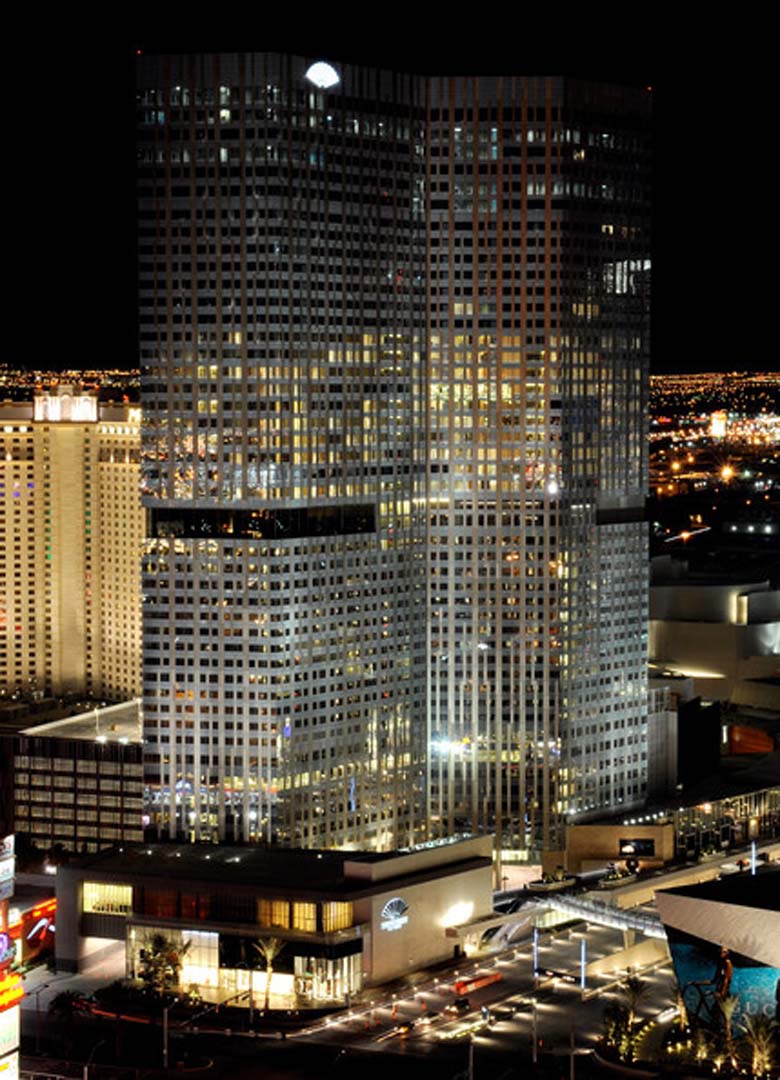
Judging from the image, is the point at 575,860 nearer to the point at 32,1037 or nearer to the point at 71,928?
the point at 71,928

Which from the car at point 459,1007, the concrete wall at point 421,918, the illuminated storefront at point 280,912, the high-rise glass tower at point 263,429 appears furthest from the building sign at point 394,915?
the high-rise glass tower at point 263,429

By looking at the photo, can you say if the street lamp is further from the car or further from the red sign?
the car

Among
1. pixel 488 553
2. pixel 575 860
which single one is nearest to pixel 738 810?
pixel 575 860

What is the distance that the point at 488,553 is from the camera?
616 feet

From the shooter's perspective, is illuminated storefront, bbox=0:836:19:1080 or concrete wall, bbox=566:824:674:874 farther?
concrete wall, bbox=566:824:674:874

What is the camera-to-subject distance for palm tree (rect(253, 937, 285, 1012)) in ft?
502

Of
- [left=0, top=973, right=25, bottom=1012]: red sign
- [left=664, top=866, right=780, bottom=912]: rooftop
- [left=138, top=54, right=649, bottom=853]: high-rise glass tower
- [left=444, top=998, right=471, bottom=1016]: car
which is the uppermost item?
[left=138, top=54, right=649, bottom=853]: high-rise glass tower

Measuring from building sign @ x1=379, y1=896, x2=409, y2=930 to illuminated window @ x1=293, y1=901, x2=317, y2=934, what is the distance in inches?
164

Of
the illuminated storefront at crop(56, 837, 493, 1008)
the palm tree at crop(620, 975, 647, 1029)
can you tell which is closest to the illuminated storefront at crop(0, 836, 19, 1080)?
the illuminated storefront at crop(56, 837, 493, 1008)

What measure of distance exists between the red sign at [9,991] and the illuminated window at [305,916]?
35.5 metres

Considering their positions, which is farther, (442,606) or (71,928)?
(442,606)

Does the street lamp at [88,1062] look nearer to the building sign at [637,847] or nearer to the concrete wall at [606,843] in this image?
the concrete wall at [606,843]

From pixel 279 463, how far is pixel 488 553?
19.6 m

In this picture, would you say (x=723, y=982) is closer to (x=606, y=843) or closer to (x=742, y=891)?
(x=742, y=891)
